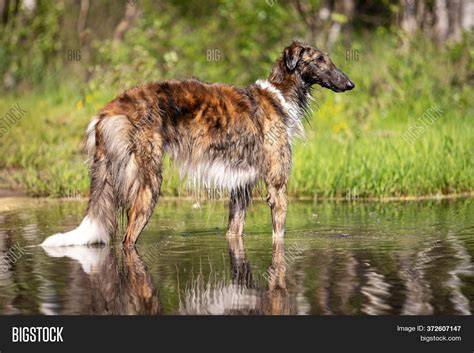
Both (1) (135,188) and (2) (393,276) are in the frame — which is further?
(1) (135,188)

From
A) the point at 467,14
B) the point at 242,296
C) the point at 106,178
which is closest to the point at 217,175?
the point at 106,178

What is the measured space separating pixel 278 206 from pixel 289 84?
3.97 ft

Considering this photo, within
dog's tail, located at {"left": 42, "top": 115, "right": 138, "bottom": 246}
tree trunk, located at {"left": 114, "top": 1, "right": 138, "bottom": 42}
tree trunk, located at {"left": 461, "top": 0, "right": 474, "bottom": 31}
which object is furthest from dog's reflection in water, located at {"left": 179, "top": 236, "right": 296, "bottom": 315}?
tree trunk, located at {"left": 114, "top": 1, "right": 138, "bottom": 42}

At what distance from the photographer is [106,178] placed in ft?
30.9

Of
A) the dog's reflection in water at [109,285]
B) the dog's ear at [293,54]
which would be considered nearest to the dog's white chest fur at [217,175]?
the dog's reflection in water at [109,285]

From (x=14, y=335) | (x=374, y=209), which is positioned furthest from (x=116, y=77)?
(x=14, y=335)

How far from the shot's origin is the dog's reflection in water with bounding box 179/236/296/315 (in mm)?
6918

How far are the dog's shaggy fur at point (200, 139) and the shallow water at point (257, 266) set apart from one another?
335 mm

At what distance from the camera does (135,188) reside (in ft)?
30.9

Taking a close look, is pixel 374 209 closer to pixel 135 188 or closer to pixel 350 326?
pixel 135 188

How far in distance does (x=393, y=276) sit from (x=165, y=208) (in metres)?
4.82

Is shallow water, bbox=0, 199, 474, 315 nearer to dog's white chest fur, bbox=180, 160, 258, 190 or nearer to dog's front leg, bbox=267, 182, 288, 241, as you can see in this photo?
dog's front leg, bbox=267, 182, 288, 241

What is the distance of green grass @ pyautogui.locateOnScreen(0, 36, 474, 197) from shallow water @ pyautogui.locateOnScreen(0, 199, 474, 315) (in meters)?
1.10

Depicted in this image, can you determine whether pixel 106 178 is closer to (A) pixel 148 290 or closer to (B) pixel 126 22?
(A) pixel 148 290
